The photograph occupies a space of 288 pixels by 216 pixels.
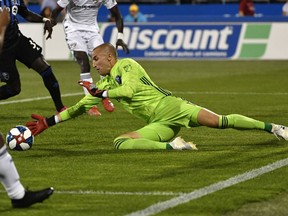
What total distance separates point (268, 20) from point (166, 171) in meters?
21.9

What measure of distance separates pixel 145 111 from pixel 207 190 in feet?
9.41

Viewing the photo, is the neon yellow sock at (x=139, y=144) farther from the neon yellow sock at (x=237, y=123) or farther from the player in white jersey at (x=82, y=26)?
the player in white jersey at (x=82, y=26)

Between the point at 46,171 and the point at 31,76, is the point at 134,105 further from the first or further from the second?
the point at 31,76

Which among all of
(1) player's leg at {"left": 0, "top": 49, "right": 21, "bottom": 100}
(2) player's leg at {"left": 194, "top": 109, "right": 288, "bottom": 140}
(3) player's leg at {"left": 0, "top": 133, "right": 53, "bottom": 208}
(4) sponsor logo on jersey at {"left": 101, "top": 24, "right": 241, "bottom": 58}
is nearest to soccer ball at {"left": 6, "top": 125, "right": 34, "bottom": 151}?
(2) player's leg at {"left": 194, "top": 109, "right": 288, "bottom": 140}

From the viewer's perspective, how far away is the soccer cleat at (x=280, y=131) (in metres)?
11.8

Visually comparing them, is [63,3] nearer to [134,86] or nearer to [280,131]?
[134,86]

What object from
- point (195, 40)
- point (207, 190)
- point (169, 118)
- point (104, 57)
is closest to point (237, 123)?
point (169, 118)

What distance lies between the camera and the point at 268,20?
3139 centimetres

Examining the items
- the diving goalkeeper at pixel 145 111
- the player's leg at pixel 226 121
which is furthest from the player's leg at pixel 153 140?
the player's leg at pixel 226 121

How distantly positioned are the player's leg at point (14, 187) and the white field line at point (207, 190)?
2.43ft

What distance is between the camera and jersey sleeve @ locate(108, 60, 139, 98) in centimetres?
1112

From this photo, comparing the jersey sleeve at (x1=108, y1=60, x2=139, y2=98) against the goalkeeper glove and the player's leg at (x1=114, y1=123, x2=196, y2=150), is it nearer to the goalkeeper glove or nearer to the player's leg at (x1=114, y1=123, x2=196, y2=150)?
the player's leg at (x1=114, y1=123, x2=196, y2=150)

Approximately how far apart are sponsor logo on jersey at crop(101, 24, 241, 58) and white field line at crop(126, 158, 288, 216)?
66.8 feet

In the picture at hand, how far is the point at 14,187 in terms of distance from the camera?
7859mm
